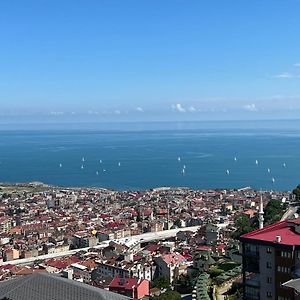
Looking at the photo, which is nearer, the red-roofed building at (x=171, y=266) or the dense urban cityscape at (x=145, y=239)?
the dense urban cityscape at (x=145, y=239)

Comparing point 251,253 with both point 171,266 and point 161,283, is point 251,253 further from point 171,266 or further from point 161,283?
point 171,266

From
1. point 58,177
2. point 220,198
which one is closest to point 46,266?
point 220,198

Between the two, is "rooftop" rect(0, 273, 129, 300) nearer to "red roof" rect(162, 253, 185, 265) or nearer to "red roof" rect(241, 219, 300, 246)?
"red roof" rect(241, 219, 300, 246)

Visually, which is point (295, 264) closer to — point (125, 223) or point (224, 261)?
point (224, 261)

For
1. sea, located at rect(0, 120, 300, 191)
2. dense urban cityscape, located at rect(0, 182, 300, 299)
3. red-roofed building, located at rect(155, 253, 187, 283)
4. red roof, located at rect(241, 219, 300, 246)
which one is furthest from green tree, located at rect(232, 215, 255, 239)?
sea, located at rect(0, 120, 300, 191)

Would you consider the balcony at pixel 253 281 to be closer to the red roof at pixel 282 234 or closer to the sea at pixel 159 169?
the red roof at pixel 282 234

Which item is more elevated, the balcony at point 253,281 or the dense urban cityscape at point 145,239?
the balcony at point 253,281

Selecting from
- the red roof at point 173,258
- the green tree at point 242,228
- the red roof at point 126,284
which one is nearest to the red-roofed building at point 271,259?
the red roof at point 126,284

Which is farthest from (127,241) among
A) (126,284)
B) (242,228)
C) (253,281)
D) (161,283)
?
(253,281)
